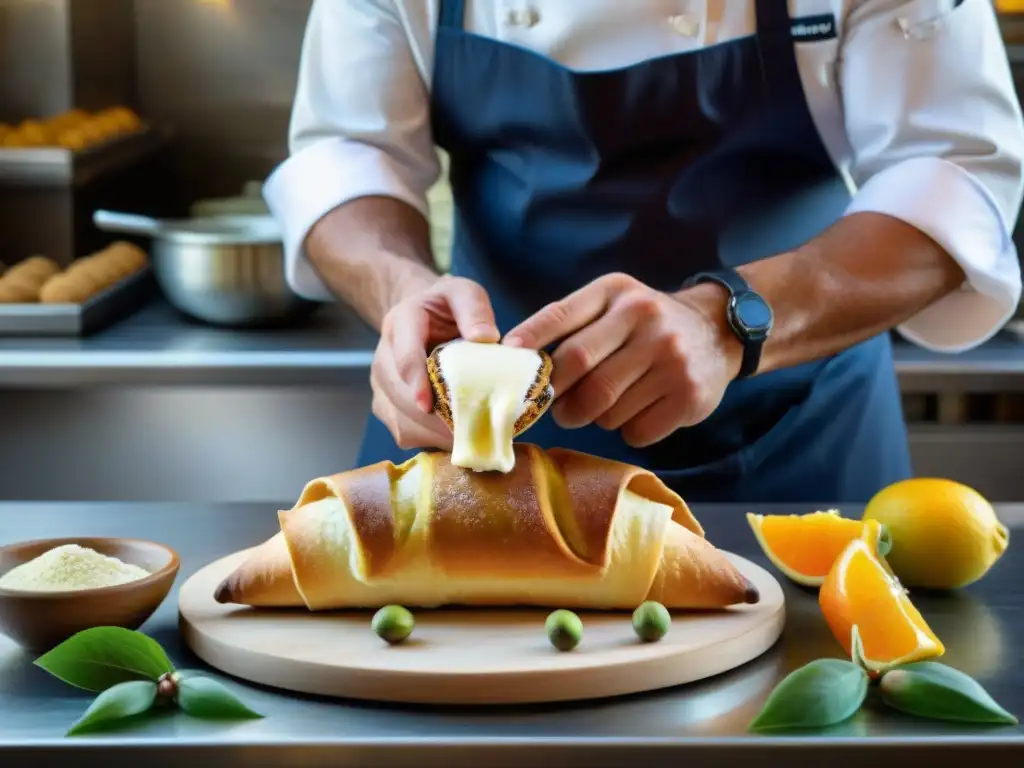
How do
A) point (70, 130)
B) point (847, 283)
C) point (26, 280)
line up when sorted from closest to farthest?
point (847, 283) → point (26, 280) → point (70, 130)

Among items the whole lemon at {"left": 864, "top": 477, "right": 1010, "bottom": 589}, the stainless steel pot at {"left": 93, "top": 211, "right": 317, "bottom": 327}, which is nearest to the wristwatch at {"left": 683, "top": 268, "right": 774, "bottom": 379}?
the whole lemon at {"left": 864, "top": 477, "right": 1010, "bottom": 589}

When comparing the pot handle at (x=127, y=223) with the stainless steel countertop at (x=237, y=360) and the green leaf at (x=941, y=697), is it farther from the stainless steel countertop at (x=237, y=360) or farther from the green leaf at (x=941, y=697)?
the green leaf at (x=941, y=697)

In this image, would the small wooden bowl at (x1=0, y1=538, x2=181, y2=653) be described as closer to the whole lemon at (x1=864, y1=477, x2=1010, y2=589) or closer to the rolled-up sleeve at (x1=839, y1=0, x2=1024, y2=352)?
the whole lemon at (x1=864, y1=477, x2=1010, y2=589)

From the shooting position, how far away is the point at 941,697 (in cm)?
94

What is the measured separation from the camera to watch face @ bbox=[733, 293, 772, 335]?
1.40 metres

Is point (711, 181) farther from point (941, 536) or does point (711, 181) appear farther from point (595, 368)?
point (941, 536)

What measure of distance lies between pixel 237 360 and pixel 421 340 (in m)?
1.26

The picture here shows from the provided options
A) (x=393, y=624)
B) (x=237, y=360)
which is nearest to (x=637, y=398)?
(x=393, y=624)

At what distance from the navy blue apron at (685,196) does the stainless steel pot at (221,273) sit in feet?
2.83

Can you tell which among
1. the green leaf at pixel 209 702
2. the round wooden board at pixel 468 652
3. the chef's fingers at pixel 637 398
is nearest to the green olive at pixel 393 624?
the round wooden board at pixel 468 652

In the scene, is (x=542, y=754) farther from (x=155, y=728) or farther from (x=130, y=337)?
(x=130, y=337)

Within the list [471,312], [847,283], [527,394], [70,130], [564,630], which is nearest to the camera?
[564,630]

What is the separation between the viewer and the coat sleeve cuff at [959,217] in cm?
156

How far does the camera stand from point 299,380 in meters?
2.47
